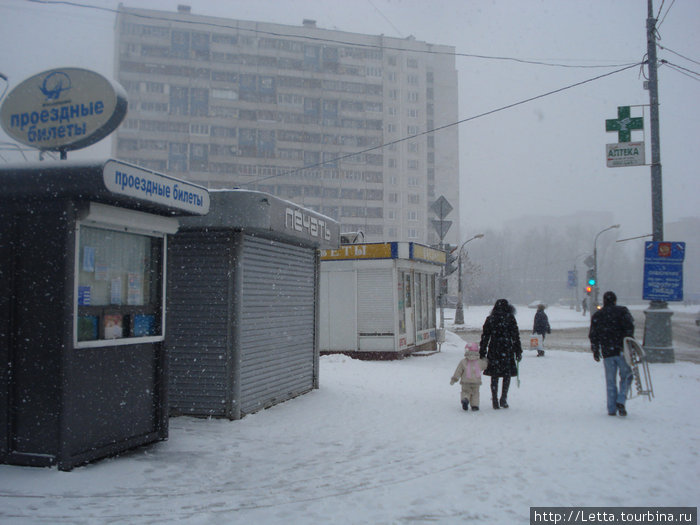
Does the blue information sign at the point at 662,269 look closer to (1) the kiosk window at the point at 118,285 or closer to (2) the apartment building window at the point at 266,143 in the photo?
(1) the kiosk window at the point at 118,285

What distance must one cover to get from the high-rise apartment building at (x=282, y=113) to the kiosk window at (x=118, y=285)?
2516 inches

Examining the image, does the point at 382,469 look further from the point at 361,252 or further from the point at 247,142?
the point at 247,142

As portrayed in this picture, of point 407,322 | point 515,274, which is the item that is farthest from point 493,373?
point 515,274

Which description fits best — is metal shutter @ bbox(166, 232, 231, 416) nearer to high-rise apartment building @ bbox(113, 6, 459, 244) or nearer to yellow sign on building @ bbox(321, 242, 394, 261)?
yellow sign on building @ bbox(321, 242, 394, 261)

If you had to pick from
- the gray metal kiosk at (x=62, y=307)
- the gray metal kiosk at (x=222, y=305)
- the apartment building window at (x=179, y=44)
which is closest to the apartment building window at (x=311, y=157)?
the apartment building window at (x=179, y=44)

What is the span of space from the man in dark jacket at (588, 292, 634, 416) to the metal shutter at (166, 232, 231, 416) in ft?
16.9

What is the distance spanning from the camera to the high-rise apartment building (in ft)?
231

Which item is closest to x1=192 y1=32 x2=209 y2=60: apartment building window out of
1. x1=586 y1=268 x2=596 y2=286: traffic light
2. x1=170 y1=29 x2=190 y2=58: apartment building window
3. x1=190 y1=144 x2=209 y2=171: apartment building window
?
x1=170 y1=29 x2=190 y2=58: apartment building window

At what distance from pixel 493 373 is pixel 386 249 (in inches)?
303

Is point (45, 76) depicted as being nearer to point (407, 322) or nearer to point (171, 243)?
point (171, 243)

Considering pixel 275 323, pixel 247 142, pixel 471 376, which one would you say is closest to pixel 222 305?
pixel 275 323

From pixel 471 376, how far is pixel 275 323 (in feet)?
10.2

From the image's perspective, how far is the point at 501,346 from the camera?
868 cm

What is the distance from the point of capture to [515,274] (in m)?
118
